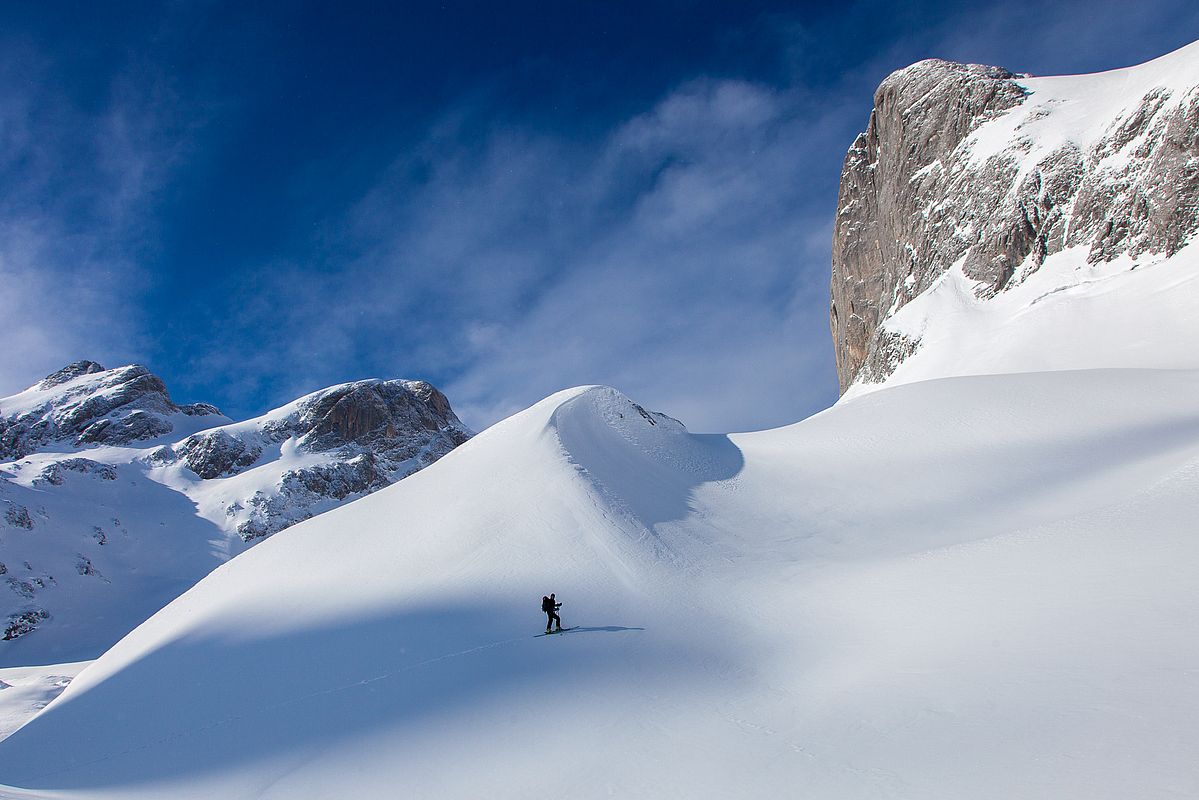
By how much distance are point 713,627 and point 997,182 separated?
177 ft

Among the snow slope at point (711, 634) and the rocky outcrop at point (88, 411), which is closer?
the snow slope at point (711, 634)

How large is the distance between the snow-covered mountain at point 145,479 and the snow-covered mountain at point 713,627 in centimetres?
5588

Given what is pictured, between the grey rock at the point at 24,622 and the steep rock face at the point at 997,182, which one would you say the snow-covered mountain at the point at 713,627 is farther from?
the grey rock at the point at 24,622

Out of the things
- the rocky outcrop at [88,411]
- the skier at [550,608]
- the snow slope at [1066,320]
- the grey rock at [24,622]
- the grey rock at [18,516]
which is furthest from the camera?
the rocky outcrop at [88,411]

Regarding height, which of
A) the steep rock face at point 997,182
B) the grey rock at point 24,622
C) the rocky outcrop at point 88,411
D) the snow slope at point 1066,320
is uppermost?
the rocky outcrop at point 88,411

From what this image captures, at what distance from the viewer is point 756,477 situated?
18906 millimetres

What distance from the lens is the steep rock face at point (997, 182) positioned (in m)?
38.0

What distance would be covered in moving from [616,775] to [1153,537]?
9.13 m

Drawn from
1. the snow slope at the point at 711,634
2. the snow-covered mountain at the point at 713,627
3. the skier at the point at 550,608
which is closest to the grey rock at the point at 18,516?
the snow-covered mountain at the point at 713,627

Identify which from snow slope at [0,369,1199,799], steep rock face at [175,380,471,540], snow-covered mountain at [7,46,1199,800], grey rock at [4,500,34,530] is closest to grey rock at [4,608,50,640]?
grey rock at [4,500,34,530]

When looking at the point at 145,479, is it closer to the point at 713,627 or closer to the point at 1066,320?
the point at 713,627

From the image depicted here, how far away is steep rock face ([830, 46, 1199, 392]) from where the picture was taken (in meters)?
38.0

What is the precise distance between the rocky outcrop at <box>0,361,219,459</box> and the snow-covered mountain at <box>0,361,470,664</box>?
0.25 meters

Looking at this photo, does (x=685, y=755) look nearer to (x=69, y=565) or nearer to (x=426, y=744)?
(x=426, y=744)
